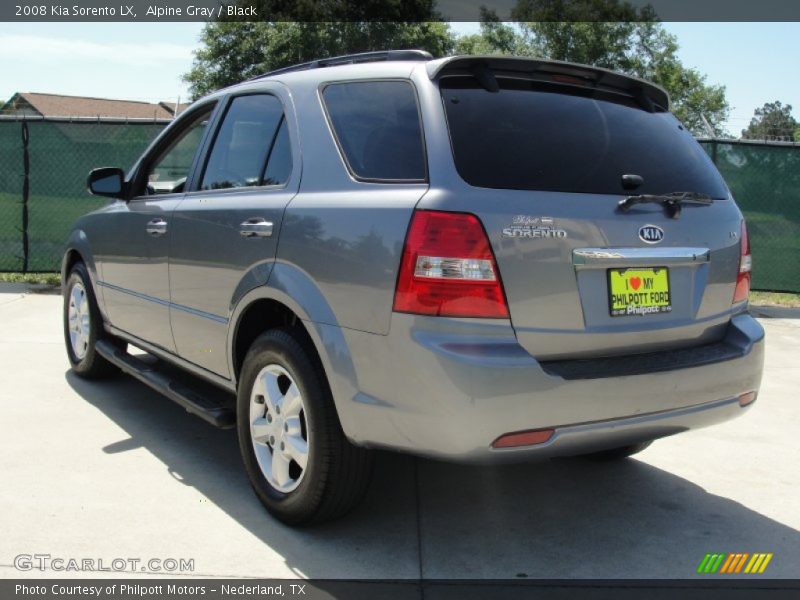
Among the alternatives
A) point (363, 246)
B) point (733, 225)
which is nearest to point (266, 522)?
point (363, 246)

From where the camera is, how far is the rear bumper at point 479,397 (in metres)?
2.67

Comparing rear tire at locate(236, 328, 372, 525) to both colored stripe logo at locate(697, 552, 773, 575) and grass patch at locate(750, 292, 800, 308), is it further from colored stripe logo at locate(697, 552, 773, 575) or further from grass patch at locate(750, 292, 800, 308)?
grass patch at locate(750, 292, 800, 308)

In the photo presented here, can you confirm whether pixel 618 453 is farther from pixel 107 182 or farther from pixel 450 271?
pixel 107 182

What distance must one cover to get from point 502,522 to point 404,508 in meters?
0.43

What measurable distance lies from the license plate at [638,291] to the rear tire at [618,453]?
123 cm

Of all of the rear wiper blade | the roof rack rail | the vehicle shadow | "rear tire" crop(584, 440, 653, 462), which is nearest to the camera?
the rear wiper blade

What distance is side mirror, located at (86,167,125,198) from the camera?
487 centimetres

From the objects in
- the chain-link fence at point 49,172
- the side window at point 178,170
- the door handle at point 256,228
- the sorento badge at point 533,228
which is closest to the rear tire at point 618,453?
the sorento badge at point 533,228

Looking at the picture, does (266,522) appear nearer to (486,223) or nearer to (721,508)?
(486,223)

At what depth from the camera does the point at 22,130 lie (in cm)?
985

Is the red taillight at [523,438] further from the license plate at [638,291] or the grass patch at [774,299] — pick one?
the grass patch at [774,299]

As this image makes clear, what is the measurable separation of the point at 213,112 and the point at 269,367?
1601mm

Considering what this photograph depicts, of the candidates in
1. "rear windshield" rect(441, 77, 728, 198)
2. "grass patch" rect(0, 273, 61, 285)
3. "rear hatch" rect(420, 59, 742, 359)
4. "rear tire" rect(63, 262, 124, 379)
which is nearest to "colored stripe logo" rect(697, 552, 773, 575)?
"rear hatch" rect(420, 59, 742, 359)

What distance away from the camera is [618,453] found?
4188mm
